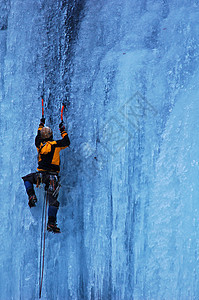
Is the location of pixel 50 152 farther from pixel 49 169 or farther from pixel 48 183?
pixel 48 183

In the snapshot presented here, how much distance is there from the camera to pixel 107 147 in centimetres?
427

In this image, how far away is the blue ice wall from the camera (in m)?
4.07

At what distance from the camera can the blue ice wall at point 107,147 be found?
407 centimetres

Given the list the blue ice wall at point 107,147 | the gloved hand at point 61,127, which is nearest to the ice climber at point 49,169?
the gloved hand at point 61,127

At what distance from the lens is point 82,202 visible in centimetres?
428

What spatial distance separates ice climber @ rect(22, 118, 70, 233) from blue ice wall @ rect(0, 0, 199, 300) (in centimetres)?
22

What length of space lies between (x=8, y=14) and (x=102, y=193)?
2259 millimetres

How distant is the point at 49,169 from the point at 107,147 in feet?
2.09

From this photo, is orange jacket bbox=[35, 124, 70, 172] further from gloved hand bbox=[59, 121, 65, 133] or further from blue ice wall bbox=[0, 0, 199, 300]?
blue ice wall bbox=[0, 0, 199, 300]

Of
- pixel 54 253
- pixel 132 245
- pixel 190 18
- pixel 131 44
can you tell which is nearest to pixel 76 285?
pixel 54 253

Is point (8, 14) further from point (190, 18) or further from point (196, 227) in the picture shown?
point (196, 227)

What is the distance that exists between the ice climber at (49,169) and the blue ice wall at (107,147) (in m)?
0.22

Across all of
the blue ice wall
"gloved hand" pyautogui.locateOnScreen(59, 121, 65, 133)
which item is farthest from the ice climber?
the blue ice wall

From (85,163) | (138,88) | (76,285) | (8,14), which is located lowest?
(76,285)
